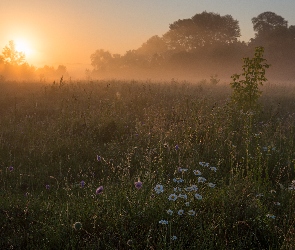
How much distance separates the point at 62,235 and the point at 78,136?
13.5 ft

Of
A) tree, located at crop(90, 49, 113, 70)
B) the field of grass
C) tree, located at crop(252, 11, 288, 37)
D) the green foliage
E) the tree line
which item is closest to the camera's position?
the field of grass

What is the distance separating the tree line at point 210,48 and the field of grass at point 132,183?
39570 mm

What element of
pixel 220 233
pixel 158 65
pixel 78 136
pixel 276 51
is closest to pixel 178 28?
Result: pixel 158 65

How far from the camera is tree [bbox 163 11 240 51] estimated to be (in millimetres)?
55781

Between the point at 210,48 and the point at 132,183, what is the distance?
5176 cm

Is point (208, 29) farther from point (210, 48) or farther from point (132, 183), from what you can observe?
point (132, 183)

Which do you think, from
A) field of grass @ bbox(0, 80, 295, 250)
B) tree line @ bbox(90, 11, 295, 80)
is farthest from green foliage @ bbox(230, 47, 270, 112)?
tree line @ bbox(90, 11, 295, 80)

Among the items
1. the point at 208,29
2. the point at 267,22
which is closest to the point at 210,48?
the point at 208,29

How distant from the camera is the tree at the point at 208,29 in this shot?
183 ft

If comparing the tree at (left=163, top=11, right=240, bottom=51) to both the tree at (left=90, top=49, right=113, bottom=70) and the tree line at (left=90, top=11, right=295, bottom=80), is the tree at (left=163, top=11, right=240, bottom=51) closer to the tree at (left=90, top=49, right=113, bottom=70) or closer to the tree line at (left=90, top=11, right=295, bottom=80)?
the tree line at (left=90, top=11, right=295, bottom=80)

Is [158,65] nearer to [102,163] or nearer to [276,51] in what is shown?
[276,51]

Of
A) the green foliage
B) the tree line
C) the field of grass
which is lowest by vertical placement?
the field of grass

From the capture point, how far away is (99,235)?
280 centimetres

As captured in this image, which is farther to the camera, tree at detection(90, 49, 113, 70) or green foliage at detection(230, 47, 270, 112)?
tree at detection(90, 49, 113, 70)
